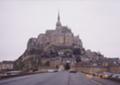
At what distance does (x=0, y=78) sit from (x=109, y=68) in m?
144

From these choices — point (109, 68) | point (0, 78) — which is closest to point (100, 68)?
point (109, 68)

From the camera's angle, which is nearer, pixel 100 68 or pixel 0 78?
pixel 0 78

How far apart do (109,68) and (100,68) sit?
922 centimetres

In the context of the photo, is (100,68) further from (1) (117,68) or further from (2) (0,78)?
(2) (0,78)

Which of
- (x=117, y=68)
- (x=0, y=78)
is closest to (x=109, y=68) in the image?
(x=117, y=68)

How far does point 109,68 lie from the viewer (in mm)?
189375

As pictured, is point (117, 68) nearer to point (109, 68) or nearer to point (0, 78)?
point (109, 68)

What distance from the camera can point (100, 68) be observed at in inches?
7781

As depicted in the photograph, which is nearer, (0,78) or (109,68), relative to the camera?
(0,78)

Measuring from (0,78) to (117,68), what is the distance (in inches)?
5545

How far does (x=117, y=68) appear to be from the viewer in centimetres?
18462

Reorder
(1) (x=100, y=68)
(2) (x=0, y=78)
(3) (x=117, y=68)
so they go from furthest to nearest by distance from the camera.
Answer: (1) (x=100, y=68), (3) (x=117, y=68), (2) (x=0, y=78)

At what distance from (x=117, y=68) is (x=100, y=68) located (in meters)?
15.2

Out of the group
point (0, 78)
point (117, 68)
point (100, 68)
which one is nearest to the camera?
point (0, 78)
